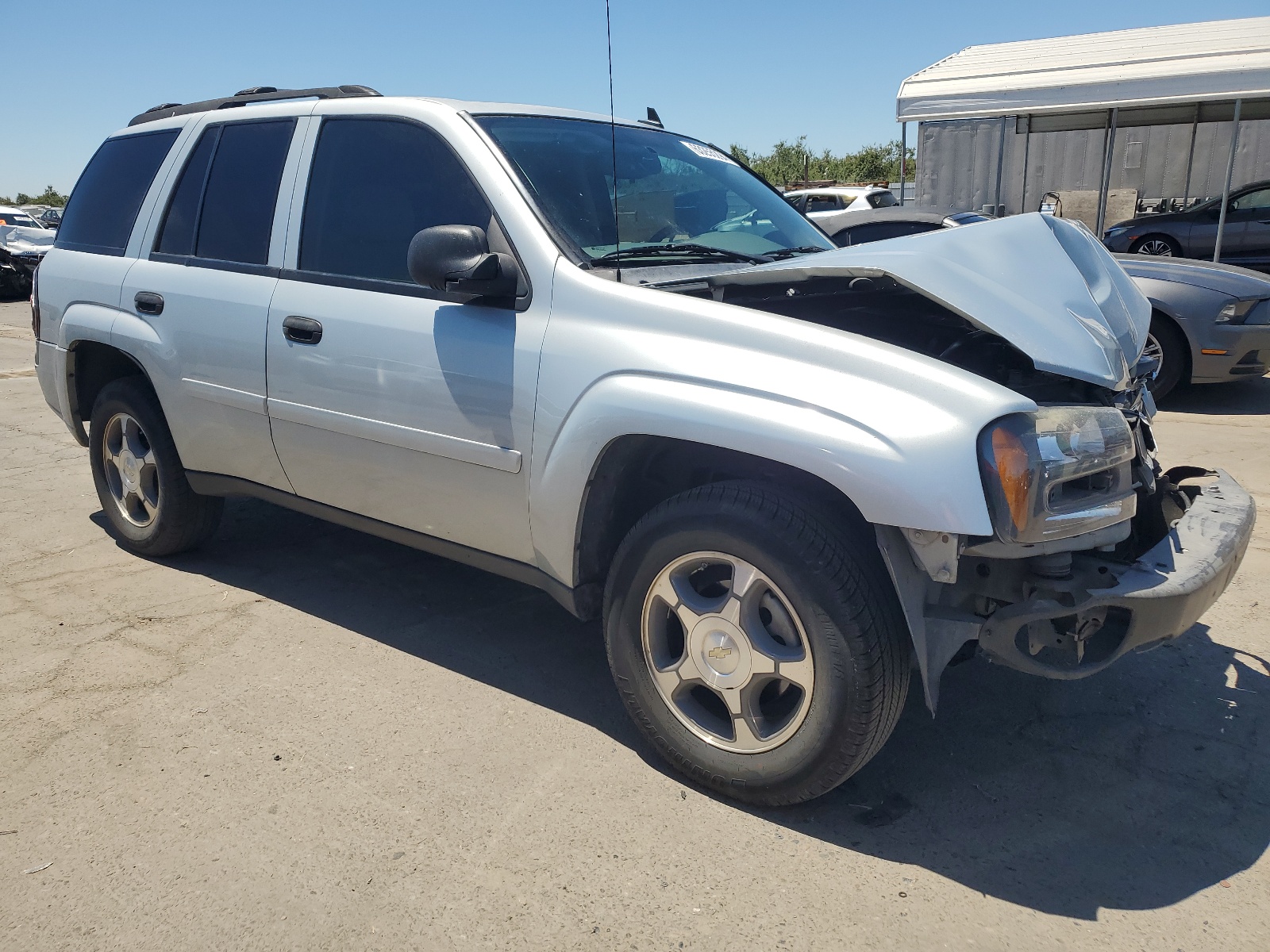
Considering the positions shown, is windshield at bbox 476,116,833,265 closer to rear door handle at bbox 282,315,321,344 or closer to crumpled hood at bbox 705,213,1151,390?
crumpled hood at bbox 705,213,1151,390

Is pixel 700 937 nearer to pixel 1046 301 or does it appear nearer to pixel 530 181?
pixel 1046 301

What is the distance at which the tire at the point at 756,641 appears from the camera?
2369 mm

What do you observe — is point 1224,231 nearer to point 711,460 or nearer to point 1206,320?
point 1206,320

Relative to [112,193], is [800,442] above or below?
below

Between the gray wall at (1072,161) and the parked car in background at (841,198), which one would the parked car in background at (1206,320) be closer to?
the parked car in background at (841,198)

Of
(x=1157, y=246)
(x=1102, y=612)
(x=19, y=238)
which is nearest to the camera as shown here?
(x=1102, y=612)

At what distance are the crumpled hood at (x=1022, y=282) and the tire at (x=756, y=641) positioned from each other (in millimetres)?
604

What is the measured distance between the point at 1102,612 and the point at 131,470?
3.91m

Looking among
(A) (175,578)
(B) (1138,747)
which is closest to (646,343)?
(B) (1138,747)

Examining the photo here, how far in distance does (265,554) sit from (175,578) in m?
0.43

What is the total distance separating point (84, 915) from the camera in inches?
90.0

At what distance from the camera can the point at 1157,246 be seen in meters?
14.0

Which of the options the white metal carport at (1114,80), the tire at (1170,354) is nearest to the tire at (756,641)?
the tire at (1170,354)

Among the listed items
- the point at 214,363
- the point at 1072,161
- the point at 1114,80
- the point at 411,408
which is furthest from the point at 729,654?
the point at 1072,161
